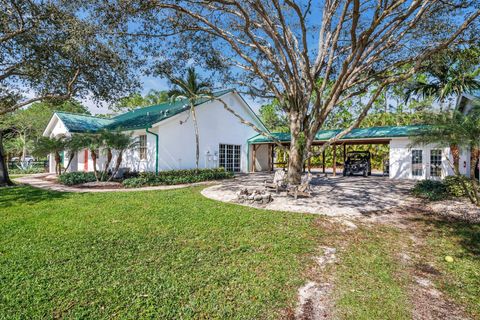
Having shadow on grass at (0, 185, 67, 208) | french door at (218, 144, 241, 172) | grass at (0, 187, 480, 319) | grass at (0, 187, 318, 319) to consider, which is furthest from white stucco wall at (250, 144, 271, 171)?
grass at (0, 187, 480, 319)

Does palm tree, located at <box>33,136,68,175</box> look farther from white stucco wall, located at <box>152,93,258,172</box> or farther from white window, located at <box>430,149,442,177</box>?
white window, located at <box>430,149,442,177</box>

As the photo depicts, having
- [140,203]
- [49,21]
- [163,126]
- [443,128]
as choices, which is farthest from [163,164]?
[443,128]

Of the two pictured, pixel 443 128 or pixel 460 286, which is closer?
pixel 460 286

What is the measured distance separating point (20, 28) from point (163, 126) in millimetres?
7240

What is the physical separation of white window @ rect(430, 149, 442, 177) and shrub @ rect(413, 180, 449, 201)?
4995 mm

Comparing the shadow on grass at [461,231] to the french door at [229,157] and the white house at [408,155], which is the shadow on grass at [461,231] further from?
the french door at [229,157]

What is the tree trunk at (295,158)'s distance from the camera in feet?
36.5

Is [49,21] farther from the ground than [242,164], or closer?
farther from the ground

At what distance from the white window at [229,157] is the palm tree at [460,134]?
505 inches

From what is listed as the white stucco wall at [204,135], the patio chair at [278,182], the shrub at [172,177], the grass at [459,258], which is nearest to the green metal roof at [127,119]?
the white stucco wall at [204,135]

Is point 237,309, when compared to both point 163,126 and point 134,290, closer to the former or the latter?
point 134,290

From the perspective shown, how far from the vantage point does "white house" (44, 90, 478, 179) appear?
15.0 metres

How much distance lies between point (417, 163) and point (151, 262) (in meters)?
16.1

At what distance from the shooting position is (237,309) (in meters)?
3.10
